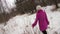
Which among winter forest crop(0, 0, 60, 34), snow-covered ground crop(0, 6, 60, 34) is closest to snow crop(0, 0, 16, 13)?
winter forest crop(0, 0, 60, 34)

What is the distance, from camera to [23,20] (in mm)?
12578

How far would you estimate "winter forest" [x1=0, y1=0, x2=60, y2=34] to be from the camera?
10.7m

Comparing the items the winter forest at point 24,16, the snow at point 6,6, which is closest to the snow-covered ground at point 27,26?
the winter forest at point 24,16

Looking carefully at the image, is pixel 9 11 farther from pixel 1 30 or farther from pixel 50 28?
pixel 50 28

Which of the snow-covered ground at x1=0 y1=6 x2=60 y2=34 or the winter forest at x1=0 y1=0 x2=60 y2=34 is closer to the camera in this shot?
the snow-covered ground at x1=0 y1=6 x2=60 y2=34

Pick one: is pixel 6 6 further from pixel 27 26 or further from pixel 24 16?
pixel 27 26

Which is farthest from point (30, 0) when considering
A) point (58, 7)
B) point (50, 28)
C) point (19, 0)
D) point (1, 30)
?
point (50, 28)

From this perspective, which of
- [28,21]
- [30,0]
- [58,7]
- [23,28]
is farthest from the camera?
[30,0]

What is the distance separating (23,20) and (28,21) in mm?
465

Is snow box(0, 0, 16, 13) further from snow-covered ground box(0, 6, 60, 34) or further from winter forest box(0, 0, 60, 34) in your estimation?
snow-covered ground box(0, 6, 60, 34)

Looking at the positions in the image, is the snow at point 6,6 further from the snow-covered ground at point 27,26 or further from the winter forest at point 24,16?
the snow-covered ground at point 27,26

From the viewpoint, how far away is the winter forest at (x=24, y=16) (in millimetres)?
10707

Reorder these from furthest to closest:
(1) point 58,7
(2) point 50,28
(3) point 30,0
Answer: (3) point 30,0
(1) point 58,7
(2) point 50,28

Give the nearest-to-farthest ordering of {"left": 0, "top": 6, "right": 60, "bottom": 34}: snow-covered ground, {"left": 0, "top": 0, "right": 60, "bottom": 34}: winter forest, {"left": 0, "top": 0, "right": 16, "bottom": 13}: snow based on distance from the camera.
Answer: {"left": 0, "top": 6, "right": 60, "bottom": 34}: snow-covered ground < {"left": 0, "top": 0, "right": 60, "bottom": 34}: winter forest < {"left": 0, "top": 0, "right": 16, "bottom": 13}: snow
